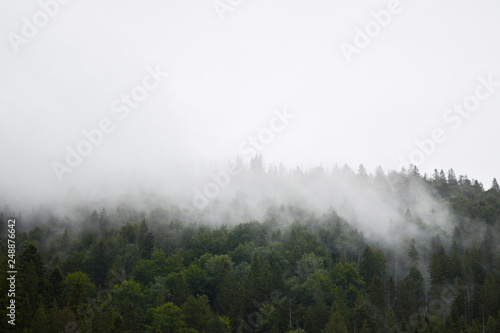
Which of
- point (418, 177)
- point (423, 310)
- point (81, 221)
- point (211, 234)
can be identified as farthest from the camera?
point (418, 177)

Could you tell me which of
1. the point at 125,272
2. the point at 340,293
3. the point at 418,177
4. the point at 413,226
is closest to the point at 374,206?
the point at 413,226

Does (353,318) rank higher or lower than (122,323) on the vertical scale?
lower

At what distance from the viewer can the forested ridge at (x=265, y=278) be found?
70750 mm

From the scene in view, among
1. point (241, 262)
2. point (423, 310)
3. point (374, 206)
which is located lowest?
point (423, 310)

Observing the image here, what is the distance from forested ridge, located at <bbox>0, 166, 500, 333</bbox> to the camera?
7075 centimetres

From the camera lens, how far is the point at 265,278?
3310 inches

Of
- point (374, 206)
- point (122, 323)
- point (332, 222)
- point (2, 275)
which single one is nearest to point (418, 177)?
point (374, 206)

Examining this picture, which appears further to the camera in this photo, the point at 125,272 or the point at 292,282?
the point at 125,272

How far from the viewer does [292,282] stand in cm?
8500

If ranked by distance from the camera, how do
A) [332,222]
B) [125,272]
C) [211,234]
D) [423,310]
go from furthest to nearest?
[332,222] < [211,234] < [125,272] < [423,310]

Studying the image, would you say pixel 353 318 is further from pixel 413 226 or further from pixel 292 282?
pixel 413 226

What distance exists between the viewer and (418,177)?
193 metres

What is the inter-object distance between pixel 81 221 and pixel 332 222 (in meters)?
102

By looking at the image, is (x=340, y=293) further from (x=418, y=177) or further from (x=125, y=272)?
(x=418, y=177)
